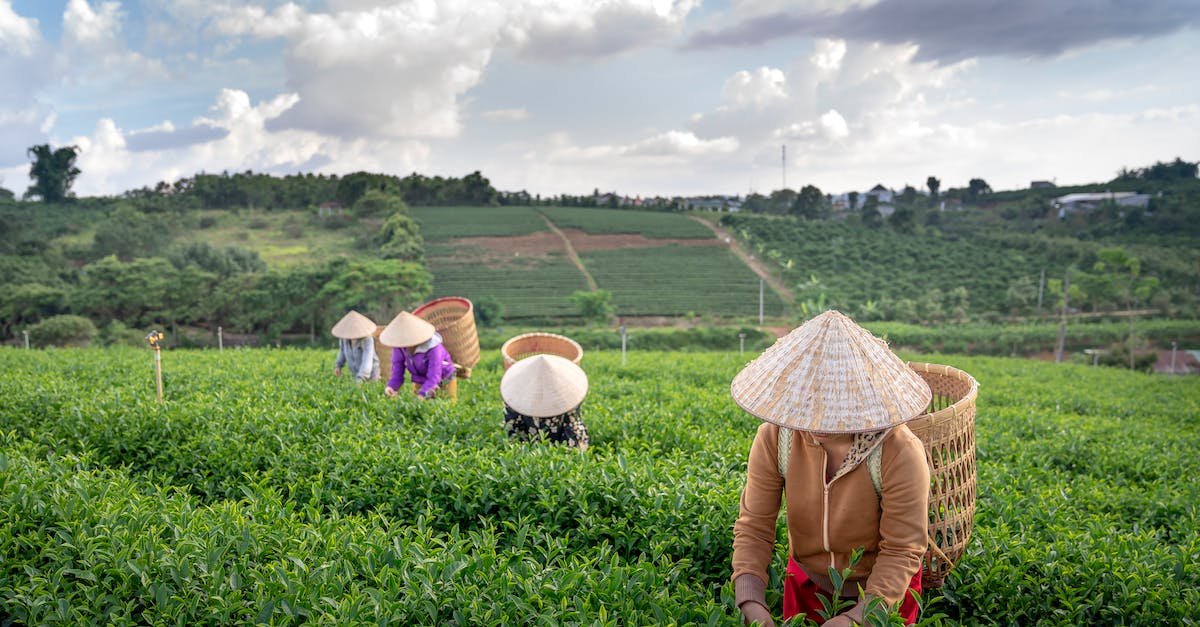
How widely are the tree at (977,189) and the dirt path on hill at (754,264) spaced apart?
2542cm

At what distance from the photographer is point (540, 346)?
24.0 ft

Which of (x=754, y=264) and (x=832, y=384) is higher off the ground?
(x=832, y=384)

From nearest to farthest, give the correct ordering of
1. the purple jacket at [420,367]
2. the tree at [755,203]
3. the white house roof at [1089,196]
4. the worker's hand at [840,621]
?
the worker's hand at [840,621] < the purple jacket at [420,367] < the white house roof at [1089,196] < the tree at [755,203]

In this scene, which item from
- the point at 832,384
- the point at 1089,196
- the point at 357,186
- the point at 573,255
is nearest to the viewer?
the point at 832,384

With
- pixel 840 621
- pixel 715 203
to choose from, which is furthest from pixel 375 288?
pixel 715 203

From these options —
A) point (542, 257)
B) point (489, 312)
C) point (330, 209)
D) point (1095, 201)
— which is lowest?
point (489, 312)

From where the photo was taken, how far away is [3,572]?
2.39m

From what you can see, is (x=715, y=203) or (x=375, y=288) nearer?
(x=375, y=288)

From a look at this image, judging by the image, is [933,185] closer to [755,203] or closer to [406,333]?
[755,203]

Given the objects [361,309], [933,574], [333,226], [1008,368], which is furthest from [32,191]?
[933,574]

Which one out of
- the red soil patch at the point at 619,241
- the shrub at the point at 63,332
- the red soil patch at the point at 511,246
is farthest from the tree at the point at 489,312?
the red soil patch at the point at 619,241

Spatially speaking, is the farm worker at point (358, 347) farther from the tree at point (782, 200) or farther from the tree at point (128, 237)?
the tree at point (782, 200)

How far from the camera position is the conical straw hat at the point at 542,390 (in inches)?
163

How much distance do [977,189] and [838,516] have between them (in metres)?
74.0
